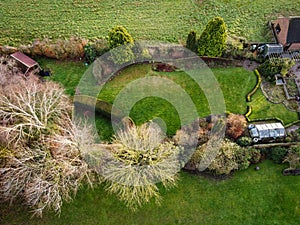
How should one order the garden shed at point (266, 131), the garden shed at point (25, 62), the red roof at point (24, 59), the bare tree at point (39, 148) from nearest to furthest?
the bare tree at point (39, 148) → the garden shed at point (266, 131) → the garden shed at point (25, 62) → the red roof at point (24, 59)

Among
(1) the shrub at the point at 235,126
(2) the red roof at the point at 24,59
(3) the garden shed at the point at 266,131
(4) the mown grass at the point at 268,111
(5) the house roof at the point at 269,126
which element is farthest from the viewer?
(2) the red roof at the point at 24,59

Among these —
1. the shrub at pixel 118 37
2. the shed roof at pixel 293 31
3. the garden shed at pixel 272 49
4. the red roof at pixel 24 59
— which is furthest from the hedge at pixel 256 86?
the red roof at pixel 24 59

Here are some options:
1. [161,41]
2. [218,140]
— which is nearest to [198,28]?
[161,41]

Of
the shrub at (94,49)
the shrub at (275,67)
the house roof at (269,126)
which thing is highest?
the shrub at (94,49)

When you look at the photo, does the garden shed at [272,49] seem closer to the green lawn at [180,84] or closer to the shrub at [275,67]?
the shrub at [275,67]

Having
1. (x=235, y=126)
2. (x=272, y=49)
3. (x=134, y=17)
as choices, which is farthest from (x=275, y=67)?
(x=134, y=17)

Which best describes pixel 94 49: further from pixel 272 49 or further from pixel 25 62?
pixel 272 49

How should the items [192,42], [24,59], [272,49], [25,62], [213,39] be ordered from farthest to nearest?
[272,49], [192,42], [24,59], [25,62], [213,39]
